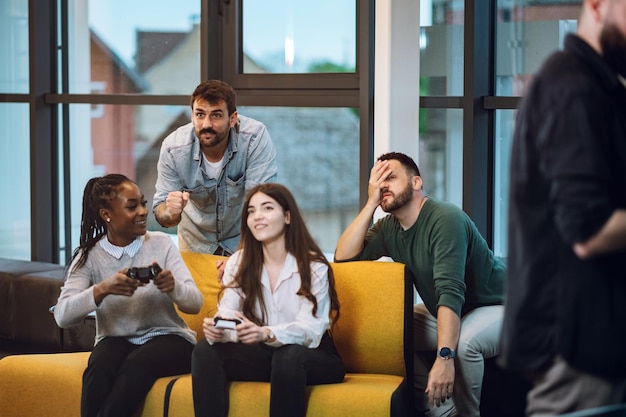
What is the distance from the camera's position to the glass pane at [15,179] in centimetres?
635

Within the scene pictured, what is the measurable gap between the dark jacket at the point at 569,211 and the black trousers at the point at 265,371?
1.71 m

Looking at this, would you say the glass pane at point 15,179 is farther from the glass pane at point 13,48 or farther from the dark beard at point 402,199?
the dark beard at point 402,199

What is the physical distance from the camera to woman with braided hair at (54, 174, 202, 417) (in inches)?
149

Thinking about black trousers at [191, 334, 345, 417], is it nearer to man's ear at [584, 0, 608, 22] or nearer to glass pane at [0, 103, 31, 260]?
man's ear at [584, 0, 608, 22]

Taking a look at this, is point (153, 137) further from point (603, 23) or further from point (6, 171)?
point (603, 23)

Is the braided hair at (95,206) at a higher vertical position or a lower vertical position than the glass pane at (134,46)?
lower

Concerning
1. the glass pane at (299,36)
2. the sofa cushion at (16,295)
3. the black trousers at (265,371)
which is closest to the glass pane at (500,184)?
the glass pane at (299,36)

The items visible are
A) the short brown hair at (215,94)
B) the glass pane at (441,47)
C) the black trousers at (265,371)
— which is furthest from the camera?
the glass pane at (441,47)

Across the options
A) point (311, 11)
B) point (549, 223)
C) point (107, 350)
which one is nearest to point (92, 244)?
point (107, 350)

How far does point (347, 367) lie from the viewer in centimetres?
402

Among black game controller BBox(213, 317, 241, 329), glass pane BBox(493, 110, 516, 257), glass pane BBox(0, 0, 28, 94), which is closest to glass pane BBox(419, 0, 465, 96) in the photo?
glass pane BBox(493, 110, 516, 257)

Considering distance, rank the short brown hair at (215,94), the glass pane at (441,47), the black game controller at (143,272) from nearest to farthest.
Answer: the black game controller at (143,272) → the short brown hair at (215,94) → the glass pane at (441,47)

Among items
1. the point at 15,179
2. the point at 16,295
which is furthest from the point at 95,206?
the point at 15,179

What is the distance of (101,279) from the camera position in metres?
3.94
